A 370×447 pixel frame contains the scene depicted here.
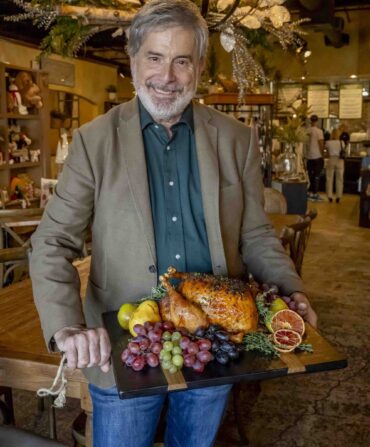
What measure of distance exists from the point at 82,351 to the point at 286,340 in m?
0.48

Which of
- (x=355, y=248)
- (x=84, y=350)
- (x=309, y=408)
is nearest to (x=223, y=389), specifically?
(x=84, y=350)

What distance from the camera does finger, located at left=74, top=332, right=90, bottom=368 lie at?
4.17 ft

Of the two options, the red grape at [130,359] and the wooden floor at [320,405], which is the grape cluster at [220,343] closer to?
the red grape at [130,359]

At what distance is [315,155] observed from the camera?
486 inches

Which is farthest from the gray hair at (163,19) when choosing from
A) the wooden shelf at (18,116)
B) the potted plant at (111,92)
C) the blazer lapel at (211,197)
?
the potted plant at (111,92)

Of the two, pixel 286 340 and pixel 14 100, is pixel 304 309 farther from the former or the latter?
pixel 14 100

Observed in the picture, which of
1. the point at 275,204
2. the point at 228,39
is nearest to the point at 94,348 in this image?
the point at 228,39

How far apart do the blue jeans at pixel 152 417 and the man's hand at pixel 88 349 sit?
0.28 m

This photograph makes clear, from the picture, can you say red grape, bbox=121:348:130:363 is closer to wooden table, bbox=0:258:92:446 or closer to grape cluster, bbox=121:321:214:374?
grape cluster, bbox=121:321:214:374

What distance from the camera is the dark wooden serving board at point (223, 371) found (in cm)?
115

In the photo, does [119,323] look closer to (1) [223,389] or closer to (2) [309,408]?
(1) [223,389]

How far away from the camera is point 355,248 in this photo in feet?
24.6

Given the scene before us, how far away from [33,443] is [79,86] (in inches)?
369

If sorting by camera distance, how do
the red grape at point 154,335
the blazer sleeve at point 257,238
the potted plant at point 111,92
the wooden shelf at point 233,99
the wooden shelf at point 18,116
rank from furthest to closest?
the potted plant at point 111,92 → the wooden shelf at point 18,116 → the wooden shelf at point 233,99 → the blazer sleeve at point 257,238 → the red grape at point 154,335
